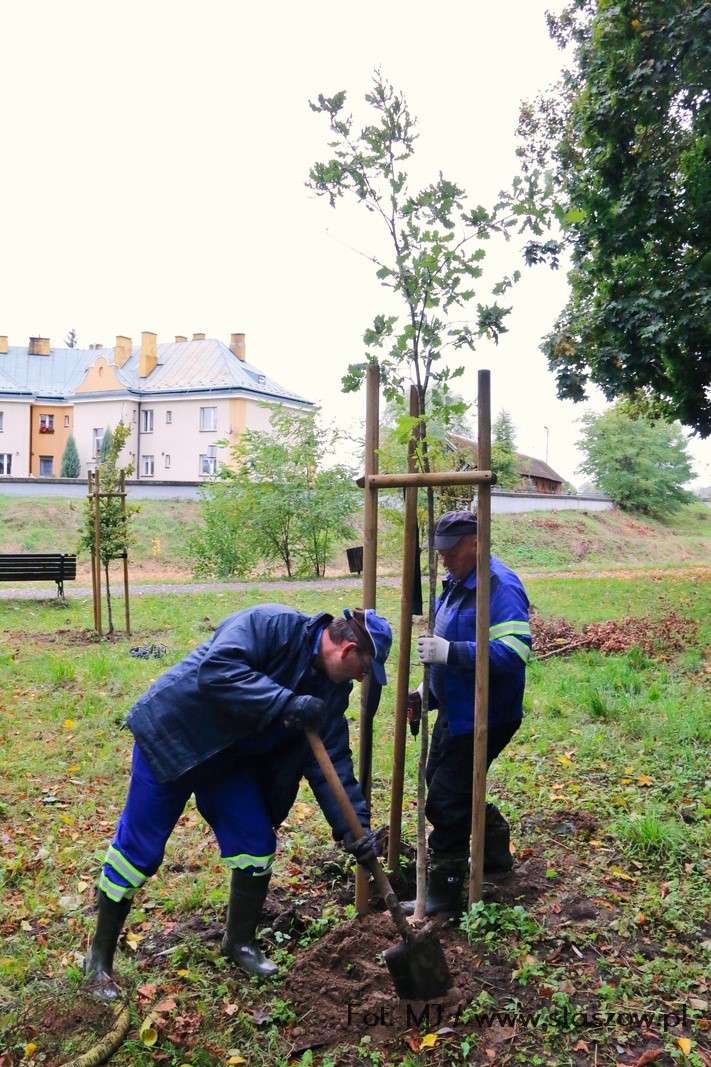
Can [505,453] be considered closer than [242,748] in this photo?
No

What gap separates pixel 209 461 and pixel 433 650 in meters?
41.4

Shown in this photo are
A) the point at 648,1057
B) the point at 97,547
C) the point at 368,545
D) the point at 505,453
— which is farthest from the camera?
the point at 505,453

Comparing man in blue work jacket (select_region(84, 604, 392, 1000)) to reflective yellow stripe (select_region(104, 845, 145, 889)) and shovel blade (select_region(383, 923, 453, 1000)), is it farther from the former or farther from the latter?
shovel blade (select_region(383, 923, 453, 1000))

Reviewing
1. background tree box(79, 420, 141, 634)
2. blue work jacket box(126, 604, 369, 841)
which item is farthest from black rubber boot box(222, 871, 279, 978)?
background tree box(79, 420, 141, 634)

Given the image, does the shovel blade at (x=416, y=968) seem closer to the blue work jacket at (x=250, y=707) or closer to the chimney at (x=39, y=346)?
the blue work jacket at (x=250, y=707)

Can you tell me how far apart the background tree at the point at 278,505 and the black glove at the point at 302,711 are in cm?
1659

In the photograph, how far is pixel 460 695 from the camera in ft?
12.4

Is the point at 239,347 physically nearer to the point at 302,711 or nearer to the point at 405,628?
the point at 405,628

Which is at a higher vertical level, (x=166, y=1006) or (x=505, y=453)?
(x=505, y=453)

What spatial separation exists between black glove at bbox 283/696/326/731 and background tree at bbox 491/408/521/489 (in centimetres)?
435

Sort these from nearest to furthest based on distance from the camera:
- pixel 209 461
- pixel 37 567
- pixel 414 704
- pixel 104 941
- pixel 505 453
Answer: pixel 104 941
pixel 414 704
pixel 37 567
pixel 505 453
pixel 209 461

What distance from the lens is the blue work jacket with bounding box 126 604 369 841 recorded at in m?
3.13

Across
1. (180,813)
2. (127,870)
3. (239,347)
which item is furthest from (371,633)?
(239,347)

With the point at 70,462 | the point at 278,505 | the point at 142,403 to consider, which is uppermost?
the point at 142,403
